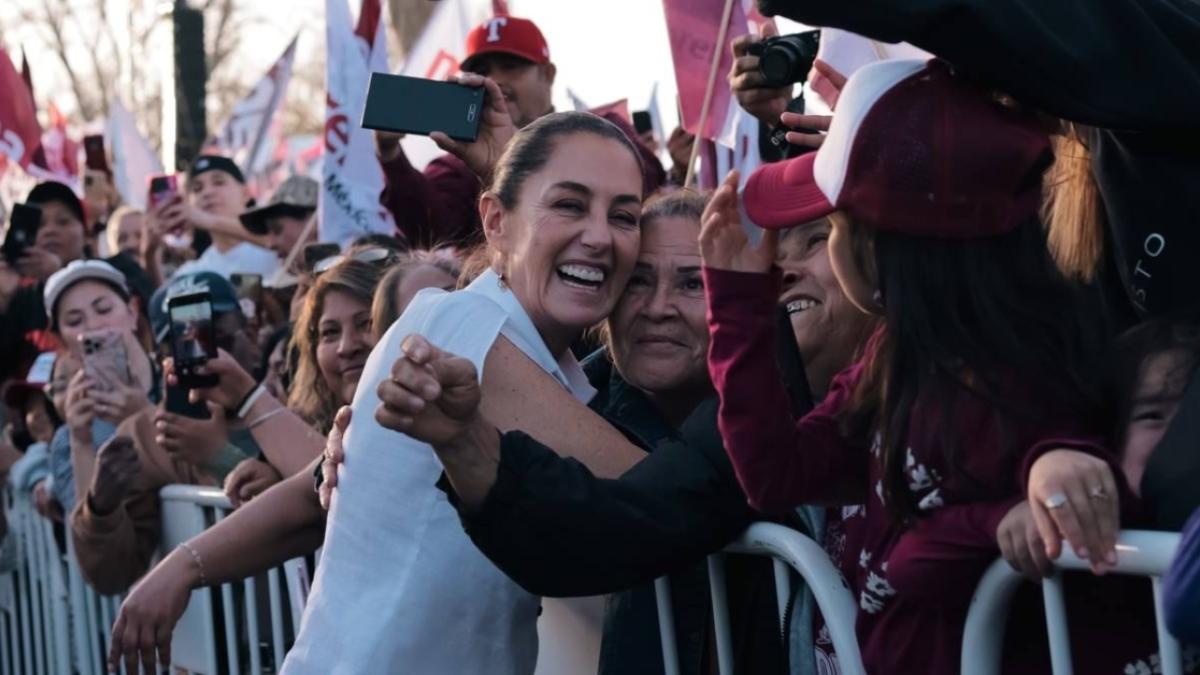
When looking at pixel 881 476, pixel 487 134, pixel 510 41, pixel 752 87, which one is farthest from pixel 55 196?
pixel 881 476

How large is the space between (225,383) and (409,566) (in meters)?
1.93

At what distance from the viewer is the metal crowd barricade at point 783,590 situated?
9.94 feet

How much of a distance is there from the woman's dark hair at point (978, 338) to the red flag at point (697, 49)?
335 centimetres

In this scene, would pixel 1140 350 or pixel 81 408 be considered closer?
pixel 1140 350

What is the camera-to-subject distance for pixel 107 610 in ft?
21.7

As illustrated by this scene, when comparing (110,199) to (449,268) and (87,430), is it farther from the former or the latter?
(449,268)

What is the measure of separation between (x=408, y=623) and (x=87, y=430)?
3.30m

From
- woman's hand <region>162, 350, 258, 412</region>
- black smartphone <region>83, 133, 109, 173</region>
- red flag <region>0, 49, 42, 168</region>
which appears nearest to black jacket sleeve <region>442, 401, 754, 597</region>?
woman's hand <region>162, 350, 258, 412</region>

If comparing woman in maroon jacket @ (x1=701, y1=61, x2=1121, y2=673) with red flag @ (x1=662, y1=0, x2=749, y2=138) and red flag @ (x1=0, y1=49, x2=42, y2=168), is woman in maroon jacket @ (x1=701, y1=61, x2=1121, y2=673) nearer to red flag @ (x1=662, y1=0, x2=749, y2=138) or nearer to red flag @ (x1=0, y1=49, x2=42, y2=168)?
red flag @ (x1=662, y1=0, x2=749, y2=138)

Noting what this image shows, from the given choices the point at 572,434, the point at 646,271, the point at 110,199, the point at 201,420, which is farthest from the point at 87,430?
the point at 110,199

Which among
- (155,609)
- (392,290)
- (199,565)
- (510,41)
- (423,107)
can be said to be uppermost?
(510,41)

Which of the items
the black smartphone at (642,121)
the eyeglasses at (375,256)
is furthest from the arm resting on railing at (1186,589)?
the black smartphone at (642,121)

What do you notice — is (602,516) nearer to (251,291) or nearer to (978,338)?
(978,338)

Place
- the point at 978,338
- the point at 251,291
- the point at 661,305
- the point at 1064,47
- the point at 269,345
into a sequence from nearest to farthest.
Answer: the point at 1064,47 → the point at 978,338 → the point at 661,305 → the point at 269,345 → the point at 251,291
